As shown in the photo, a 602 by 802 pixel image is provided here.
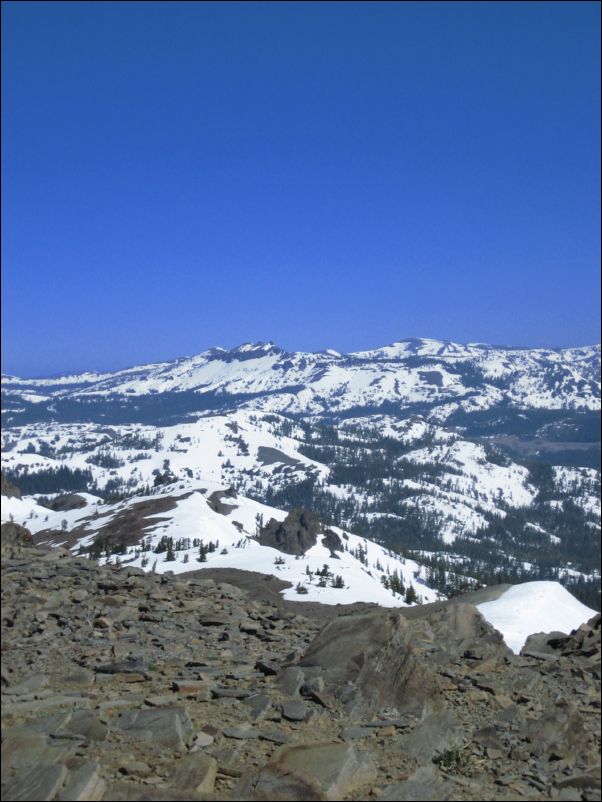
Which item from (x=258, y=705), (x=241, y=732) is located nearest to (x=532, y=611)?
(x=258, y=705)

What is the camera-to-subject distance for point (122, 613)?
19.6 meters

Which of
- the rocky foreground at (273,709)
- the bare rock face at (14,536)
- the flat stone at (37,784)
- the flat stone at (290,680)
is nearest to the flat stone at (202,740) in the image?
the rocky foreground at (273,709)

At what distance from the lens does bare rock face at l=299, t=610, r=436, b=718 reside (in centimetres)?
1435

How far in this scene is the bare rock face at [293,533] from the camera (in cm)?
12938

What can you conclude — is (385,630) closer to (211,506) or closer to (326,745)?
(326,745)

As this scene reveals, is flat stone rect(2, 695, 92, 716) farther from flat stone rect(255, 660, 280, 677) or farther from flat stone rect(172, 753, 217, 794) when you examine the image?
flat stone rect(255, 660, 280, 677)

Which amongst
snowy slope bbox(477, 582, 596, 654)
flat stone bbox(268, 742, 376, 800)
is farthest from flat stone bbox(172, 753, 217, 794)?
snowy slope bbox(477, 582, 596, 654)

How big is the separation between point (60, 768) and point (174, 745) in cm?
239

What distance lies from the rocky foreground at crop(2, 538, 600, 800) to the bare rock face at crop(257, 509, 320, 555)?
110 metres

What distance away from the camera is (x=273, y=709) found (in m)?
13.8

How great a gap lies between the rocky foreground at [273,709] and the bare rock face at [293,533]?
10967 centimetres

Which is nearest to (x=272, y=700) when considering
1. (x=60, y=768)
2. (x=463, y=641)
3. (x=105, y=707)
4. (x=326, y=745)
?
(x=326, y=745)

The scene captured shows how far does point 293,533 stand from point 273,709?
124548 millimetres

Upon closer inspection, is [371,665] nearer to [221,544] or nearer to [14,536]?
[14,536]
